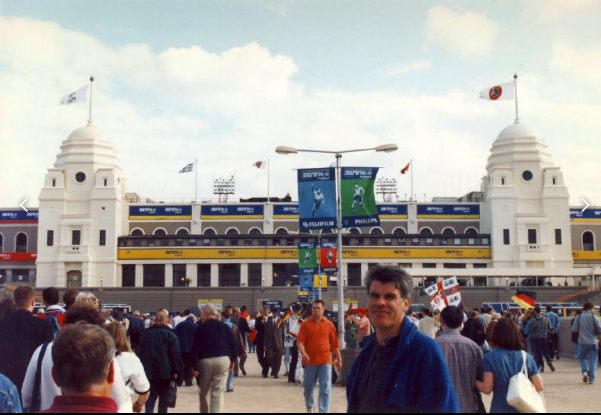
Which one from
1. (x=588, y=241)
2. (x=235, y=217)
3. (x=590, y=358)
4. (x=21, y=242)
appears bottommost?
(x=590, y=358)

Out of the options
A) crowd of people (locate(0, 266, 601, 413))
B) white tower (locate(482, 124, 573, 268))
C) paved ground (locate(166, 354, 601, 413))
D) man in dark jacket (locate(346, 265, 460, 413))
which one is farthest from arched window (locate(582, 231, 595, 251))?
man in dark jacket (locate(346, 265, 460, 413))

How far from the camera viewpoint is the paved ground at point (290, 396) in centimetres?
1327

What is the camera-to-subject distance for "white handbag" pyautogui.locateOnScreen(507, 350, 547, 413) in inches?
237

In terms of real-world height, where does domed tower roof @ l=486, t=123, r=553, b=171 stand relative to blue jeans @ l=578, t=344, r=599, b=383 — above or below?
above

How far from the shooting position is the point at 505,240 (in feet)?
233

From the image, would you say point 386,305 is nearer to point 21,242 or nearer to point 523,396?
point 523,396

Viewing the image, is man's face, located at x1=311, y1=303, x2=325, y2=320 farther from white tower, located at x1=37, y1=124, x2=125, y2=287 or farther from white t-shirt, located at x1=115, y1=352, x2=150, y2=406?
white tower, located at x1=37, y1=124, x2=125, y2=287

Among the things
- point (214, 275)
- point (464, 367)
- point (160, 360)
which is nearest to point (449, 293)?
point (160, 360)

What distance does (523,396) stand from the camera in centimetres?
609

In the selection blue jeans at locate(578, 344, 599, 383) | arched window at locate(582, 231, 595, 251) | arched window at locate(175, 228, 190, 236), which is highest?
arched window at locate(175, 228, 190, 236)

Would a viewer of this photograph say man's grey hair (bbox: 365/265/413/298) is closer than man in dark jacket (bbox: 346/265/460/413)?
No

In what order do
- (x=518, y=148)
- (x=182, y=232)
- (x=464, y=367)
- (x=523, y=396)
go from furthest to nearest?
(x=182, y=232), (x=518, y=148), (x=464, y=367), (x=523, y=396)

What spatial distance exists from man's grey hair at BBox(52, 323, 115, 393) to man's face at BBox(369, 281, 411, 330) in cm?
154

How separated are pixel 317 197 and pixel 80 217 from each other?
55.2m
